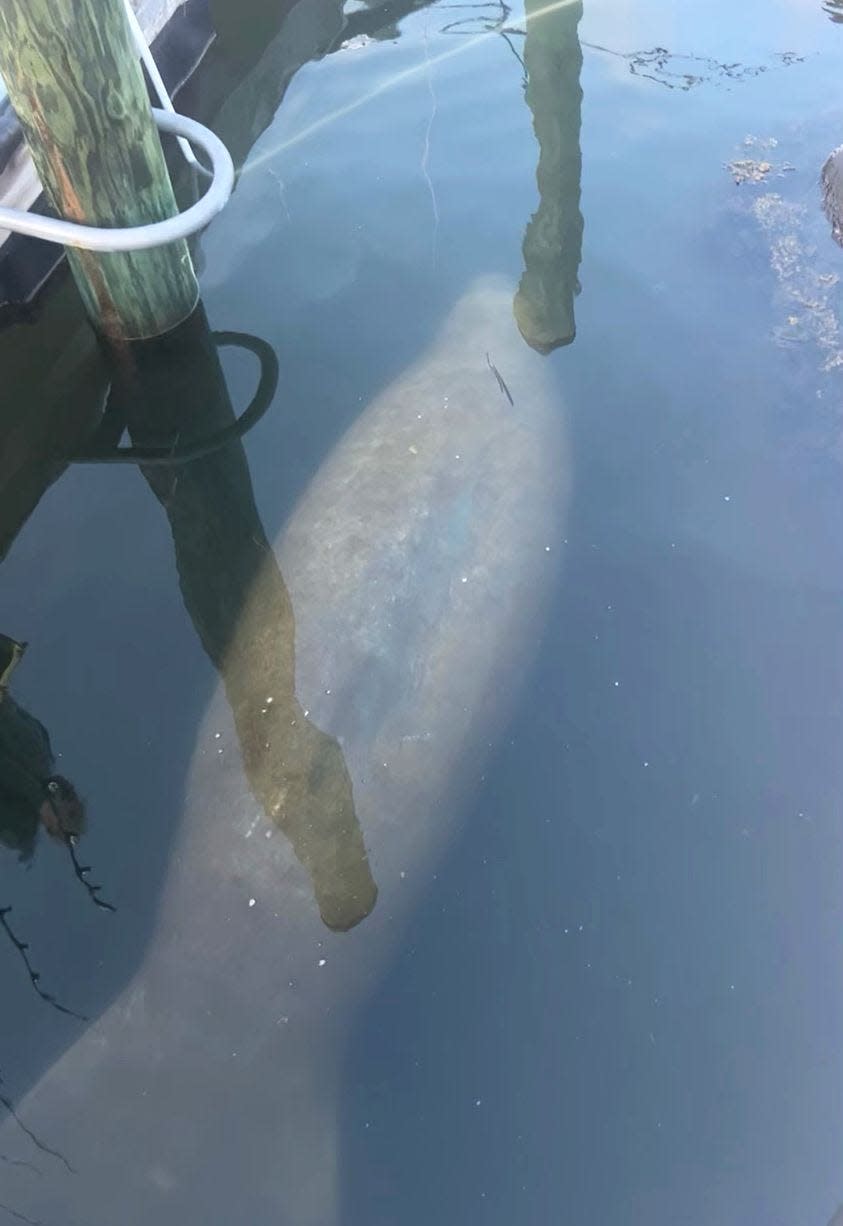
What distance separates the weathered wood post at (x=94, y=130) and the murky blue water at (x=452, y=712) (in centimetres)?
50

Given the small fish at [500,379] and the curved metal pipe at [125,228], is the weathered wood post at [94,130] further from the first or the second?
the small fish at [500,379]

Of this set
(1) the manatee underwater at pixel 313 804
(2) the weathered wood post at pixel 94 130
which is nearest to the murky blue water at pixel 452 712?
(1) the manatee underwater at pixel 313 804

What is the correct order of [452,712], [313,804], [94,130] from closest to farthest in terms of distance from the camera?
[313,804]
[452,712]
[94,130]

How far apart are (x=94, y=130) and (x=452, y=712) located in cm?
280

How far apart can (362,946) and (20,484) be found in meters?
2.85

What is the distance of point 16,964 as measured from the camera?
3107 mm

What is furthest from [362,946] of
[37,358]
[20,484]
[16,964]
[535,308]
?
[37,358]

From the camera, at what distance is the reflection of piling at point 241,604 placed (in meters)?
3.19

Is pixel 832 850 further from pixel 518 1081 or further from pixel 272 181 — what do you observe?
pixel 272 181

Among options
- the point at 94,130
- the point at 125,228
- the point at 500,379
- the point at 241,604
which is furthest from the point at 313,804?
the point at 94,130

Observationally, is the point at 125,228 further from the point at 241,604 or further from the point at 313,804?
the point at 313,804

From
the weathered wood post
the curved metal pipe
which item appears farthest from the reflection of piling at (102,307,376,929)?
the curved metal pipe

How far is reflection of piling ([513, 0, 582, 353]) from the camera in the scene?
488cm

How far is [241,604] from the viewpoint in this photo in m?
3.84
